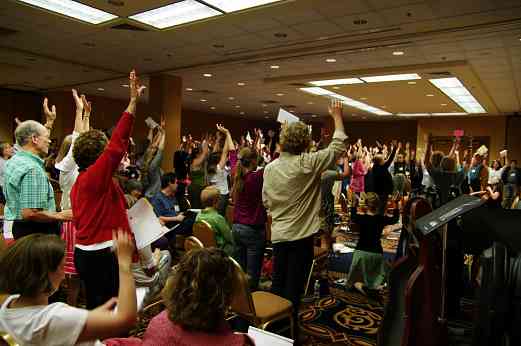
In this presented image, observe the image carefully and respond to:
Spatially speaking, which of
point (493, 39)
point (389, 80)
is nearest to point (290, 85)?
point (389, 80)

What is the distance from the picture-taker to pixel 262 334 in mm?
1584

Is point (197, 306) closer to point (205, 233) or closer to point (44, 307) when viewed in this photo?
point (44, 307)

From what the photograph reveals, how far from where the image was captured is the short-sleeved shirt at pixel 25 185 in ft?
7.71

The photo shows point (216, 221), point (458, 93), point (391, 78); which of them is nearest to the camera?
point (216, 221)

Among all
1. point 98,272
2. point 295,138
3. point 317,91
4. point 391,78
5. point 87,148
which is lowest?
point 98,272

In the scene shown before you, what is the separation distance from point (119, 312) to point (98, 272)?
2.93ft

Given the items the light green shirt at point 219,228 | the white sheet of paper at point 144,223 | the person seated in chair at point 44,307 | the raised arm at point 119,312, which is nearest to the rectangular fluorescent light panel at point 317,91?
the light green shirt at point 219,228

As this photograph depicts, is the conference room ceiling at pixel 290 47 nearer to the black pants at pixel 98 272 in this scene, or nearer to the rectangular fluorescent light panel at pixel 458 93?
the rectangular fluorescent light panel at pixel 458 93

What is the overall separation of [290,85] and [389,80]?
2.53m

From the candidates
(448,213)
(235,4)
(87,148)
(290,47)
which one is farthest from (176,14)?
(448,213)

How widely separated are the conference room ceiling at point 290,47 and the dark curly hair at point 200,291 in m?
4.43

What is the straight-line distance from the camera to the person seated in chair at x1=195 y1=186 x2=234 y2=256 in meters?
3.35

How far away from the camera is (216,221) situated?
11.0 ft

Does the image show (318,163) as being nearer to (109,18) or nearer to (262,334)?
(262,334)
